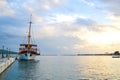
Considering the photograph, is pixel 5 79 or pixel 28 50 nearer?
pixel 5 79

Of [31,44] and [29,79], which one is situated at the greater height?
[31,44]

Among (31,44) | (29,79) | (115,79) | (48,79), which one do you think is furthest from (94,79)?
(31,44)

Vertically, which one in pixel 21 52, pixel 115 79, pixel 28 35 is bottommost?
pixel 115 79

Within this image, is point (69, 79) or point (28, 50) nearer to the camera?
point (69, 79)

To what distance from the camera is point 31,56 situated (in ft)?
413

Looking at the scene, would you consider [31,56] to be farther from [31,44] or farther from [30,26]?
[30,26]

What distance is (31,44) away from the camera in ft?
440

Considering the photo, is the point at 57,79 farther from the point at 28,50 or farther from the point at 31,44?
the point at 31,44

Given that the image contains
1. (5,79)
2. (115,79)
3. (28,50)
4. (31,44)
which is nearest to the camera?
(5,79)

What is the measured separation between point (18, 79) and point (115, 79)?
2031cm

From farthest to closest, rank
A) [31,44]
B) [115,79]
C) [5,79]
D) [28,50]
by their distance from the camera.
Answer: [31,44] → [28,50] → [115,79] → [5,79]

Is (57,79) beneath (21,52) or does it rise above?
beneath

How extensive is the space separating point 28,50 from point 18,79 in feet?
243

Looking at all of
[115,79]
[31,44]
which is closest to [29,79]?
[115,79]
